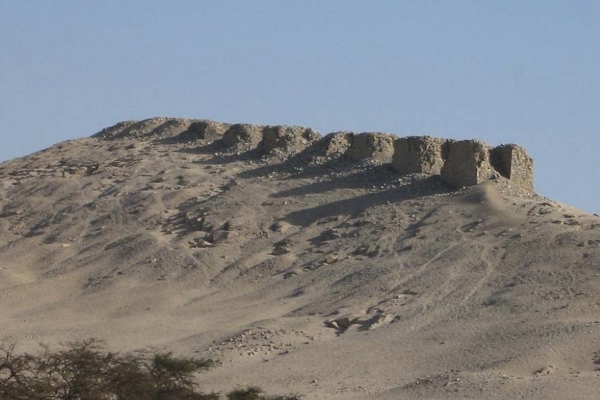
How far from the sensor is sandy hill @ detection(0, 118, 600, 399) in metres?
30.0

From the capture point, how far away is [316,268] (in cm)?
3738

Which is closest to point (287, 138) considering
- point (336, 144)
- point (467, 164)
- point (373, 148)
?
point (336, 144)

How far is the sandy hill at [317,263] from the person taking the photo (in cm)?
2995

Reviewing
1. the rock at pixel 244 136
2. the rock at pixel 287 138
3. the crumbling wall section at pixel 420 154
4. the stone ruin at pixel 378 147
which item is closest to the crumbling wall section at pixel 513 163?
the stone ruin at pixel 378 147

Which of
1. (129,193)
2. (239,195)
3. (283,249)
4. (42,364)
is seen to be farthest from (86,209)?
(42,364)

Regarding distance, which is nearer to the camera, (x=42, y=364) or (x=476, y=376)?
(x=42, y=364)

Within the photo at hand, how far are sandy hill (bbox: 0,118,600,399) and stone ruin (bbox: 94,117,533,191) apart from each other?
2.2 inches

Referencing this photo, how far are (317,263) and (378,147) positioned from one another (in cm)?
644

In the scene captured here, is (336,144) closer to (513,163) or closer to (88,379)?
(513,163)

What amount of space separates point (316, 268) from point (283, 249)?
1.93m

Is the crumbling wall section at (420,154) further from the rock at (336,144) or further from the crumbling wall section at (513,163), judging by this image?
the rock at (336,144)

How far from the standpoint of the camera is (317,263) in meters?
37.7

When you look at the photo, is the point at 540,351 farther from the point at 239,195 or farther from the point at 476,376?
the point at 239,195

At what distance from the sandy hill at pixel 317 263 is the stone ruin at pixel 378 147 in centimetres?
6
